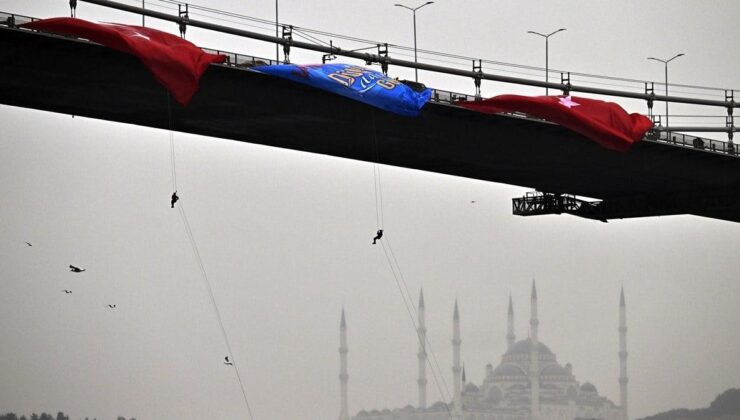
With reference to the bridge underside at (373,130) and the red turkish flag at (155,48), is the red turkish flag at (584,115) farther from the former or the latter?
the red turkish flag at (155,48)

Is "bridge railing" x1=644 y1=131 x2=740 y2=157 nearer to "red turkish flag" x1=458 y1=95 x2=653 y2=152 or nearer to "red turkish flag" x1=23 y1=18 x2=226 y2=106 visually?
"red turkish flag" x1=458 y1=95 x2=653 y2=152

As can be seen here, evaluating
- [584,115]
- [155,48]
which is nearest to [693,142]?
[584,115]

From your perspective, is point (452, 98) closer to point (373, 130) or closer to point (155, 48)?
point (373, 130)

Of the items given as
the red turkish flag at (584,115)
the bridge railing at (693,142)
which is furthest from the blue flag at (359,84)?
the bridge railing at (693,142)

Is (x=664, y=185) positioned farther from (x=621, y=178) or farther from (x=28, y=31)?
(x=28, y=31)

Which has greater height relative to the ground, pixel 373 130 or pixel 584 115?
pixel 584 115
